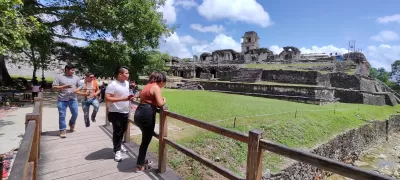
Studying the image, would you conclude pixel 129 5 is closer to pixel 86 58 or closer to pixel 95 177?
pixel 86 58

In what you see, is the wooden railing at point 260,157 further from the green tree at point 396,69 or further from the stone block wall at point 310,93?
the green tree at point 396,69

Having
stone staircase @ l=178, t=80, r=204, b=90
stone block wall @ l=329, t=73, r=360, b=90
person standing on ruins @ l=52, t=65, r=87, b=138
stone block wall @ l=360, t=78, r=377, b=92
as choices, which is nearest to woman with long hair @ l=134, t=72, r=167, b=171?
person standing on ruins @ l=52, t=65, r=87, b=138

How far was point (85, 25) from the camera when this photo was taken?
45.2 feet

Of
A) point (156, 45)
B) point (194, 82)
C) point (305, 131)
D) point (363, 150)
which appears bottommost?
point (363, 150)

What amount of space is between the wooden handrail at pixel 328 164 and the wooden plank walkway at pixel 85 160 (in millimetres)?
1856

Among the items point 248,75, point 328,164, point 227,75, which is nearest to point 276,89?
point 248,75

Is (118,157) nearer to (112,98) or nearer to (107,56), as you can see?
(112,98)

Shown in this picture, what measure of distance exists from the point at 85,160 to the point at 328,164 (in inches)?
150

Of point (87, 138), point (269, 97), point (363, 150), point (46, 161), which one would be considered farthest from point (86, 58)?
point (363, 150)

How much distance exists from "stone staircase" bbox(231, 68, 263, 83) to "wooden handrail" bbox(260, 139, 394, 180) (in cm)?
2341

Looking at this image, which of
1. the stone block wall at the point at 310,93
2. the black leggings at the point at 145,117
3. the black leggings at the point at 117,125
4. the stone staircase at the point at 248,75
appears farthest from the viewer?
the stone staircase at the point at 248,75

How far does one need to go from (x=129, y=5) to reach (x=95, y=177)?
9.64 metres

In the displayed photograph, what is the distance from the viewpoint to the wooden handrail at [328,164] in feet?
6.61

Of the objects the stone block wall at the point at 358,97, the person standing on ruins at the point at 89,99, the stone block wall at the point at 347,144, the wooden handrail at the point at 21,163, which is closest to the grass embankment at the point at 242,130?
the stone block wall at the point at 347,144
